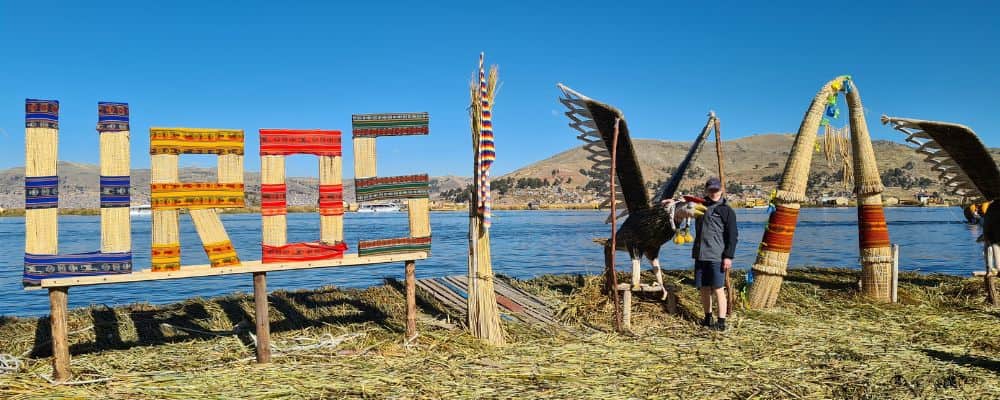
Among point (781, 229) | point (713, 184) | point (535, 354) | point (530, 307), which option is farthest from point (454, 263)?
point (535, 354)

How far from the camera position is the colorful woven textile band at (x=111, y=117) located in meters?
6.36

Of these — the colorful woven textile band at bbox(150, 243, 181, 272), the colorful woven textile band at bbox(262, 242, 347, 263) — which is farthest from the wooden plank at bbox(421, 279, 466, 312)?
the colorful woven textile band at bbox(150, 243, 181, 272)

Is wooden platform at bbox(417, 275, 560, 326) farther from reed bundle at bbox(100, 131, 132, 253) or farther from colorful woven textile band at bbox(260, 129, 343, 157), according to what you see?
reed bundle at bbox(100, 131, 132, 253)

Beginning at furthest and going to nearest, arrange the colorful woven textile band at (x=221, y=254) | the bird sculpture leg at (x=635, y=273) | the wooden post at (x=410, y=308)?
the bird sculpture leg at (x=635, y=273) < the wooden post at (x=410, y=308) < the colorful woven textile band at (x=221, y=254)

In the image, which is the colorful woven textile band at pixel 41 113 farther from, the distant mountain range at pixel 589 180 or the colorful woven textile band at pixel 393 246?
the distant mountain range at pixel 589 180

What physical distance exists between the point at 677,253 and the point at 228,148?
2778 centimetres

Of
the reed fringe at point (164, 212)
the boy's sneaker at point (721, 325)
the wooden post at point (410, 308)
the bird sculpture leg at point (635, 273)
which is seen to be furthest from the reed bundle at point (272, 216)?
the boy's sneaker at point (721, 325)

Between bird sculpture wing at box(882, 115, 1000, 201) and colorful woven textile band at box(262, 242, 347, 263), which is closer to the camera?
colorful woven textile band at box(262, 242, 347, 263)

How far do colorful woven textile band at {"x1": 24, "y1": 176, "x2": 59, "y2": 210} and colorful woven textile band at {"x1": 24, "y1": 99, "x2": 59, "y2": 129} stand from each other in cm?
51

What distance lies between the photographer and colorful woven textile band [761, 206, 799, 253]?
9852 mm

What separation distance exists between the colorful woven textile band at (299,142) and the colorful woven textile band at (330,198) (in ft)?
1.28

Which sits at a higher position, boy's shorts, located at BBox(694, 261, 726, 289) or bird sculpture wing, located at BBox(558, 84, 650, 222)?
bird sculpture wing, located at BBox(558, 84, 650, 222)

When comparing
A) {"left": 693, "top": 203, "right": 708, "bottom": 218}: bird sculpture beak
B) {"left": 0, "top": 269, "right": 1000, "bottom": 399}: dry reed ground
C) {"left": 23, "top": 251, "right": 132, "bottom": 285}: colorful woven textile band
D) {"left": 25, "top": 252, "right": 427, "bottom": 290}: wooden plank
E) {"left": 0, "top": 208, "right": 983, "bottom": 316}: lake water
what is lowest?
{"left": 0, "top": 208, "right": 983, "bottom": 316}: lake water

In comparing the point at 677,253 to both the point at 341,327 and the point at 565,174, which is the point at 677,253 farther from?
the point at 565,174
